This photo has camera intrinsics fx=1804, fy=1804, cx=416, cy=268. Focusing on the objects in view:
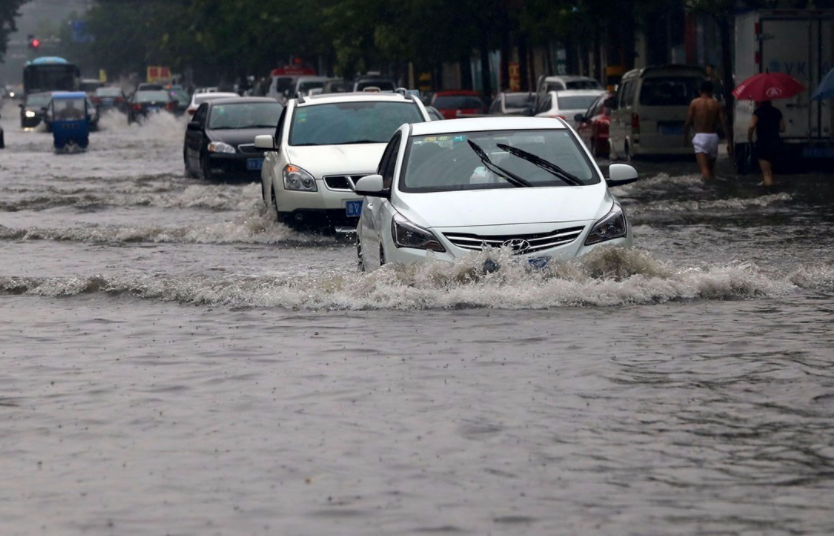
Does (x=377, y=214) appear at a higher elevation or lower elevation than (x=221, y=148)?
higher

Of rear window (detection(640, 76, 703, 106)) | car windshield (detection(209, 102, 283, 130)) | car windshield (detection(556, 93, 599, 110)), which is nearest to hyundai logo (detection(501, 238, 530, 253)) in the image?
car windshield (detection(209, 102, 283, 130))

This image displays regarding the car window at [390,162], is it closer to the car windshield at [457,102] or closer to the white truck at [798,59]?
the white truck at [798,59]

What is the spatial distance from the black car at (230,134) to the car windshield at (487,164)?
1464 centimetres

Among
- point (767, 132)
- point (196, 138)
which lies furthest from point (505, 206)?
point (196, 138)

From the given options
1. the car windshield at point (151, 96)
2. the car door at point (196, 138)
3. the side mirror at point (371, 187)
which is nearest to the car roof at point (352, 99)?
the side mirror at point (371, 187)

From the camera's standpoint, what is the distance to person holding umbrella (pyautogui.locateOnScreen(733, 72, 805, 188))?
989 inches

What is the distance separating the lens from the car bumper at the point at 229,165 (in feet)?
92.7

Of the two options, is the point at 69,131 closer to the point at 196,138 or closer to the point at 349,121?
the point at 196,138

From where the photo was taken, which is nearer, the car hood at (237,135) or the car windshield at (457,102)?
the car hood at (237,135)

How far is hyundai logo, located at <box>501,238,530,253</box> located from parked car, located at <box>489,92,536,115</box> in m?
29.6

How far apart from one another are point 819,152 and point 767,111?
2993 mm

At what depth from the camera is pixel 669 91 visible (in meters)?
32.1

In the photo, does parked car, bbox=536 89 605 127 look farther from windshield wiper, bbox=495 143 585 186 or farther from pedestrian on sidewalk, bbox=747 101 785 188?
windshield wiper, bbox=495 143 585 186

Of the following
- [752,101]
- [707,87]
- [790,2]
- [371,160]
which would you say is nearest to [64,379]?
[371,160]
